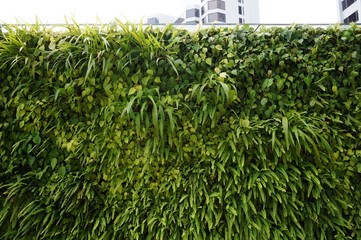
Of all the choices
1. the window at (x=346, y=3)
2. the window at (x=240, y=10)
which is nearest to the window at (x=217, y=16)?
the window at (x=240, y=10)

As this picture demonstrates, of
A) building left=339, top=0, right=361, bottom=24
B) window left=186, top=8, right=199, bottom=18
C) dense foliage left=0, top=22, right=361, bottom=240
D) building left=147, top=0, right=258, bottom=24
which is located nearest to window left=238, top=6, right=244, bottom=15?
building left=147, top=0, right=258, bottom=24

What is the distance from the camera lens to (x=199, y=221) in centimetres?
153

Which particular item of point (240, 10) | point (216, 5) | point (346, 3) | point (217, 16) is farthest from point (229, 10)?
point (346, 3)

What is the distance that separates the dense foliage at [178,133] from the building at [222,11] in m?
24.8

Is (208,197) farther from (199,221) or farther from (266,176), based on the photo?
(266,176)

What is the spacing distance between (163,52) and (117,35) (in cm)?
33

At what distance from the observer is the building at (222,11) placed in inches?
996

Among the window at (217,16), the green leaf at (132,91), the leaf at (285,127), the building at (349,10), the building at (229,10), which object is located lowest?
the leaf at (285,127)

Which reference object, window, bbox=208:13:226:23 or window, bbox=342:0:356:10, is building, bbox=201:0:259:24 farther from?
window, bbox=342:0:356:10

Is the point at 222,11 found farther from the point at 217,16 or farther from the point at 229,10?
the point at 229,10

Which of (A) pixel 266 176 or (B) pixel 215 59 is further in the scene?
(B) pixel 215 59

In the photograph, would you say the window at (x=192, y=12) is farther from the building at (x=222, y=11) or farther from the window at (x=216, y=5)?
the window at (x=216, y=5)

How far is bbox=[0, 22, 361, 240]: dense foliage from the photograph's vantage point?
60.1 inches

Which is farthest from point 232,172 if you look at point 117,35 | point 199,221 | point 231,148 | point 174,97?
point 117,35
